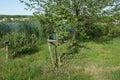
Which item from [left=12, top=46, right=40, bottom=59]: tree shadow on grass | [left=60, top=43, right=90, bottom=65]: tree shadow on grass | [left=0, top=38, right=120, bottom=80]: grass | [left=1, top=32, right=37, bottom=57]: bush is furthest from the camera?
[left=12, top=46, right=40, bottom=59]: tree shadow on grass

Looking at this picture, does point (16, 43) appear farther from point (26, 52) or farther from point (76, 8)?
point (76, 8)

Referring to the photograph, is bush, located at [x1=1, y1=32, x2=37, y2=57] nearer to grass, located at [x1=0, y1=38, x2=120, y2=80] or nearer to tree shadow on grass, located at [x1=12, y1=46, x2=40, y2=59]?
tree shadow on grass, located at [x1=12, y1=46, x2=40, y2=59]

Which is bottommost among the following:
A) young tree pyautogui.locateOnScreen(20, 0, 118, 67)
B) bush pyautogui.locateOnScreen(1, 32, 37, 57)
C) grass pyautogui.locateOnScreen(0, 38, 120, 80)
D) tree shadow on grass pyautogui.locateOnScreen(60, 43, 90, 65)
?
grass pyautogui.locateOnScreen(0, 38, 120, 80)

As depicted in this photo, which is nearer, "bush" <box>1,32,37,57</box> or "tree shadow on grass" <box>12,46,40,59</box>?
"bush" <box>1,32,37,57</box>

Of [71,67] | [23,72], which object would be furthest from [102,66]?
[23,72]

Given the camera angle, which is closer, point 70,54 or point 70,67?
point 70,67

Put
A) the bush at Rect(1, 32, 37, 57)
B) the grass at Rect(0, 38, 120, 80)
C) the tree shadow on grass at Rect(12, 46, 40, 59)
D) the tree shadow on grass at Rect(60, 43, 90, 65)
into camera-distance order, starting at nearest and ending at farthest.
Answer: the grass at Rect(0, 38, 120, 80), the tree shadow on grass at Rect(60, 43, 90, 65), the bush at Rect(1, 32, 37, 57), the tree shadow on grass at Rect(12, 46, 40, 59)

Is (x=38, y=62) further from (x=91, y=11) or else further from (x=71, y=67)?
(x=91, y=11)

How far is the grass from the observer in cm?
776

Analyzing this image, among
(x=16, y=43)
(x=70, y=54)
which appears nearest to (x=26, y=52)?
(x=16, y=43)

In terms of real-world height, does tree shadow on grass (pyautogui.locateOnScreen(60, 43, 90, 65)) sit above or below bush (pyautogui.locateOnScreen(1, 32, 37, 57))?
below

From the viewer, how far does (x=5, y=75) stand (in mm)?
7703

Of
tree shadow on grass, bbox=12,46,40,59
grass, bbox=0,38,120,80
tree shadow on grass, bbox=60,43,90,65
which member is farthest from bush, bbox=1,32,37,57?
tree shadow on grass, bbox=60,43,90,65

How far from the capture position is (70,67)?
366 inches
